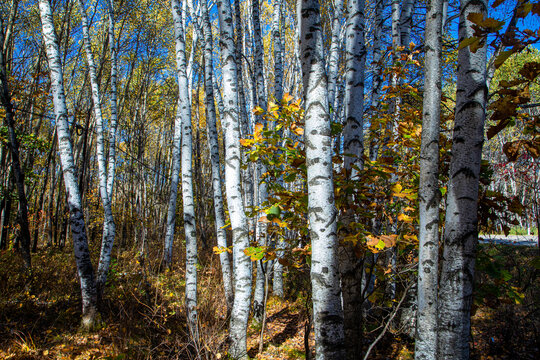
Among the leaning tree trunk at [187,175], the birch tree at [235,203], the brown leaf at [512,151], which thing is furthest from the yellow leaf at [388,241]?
the leaning tree trunk at [187,175]

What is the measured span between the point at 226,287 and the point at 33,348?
9.48 feet

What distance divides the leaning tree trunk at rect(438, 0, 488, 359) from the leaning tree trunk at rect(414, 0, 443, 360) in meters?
0.21

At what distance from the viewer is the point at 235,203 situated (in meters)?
3.46

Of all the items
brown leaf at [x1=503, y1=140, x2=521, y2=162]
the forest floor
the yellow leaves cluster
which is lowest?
the forest floor

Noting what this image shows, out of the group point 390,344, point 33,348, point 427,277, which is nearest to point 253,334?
point 390,344

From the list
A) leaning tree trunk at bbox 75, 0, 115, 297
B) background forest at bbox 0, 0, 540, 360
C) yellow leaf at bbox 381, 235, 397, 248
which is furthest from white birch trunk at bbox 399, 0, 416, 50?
leaning tree trunk at bbox 75, 0, 115, 297

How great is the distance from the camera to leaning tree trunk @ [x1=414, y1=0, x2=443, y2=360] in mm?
1902

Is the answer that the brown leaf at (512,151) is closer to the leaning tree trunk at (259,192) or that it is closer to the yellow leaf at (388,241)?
the yellow leaf at (388,241)

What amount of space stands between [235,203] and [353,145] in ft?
5.39

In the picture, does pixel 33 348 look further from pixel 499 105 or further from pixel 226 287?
pixel 499 105

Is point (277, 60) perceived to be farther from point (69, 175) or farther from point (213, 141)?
point (69, 175)

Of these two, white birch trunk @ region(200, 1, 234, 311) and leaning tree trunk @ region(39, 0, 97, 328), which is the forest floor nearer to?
white birch trunk @ region(200, 1, 234, 311)

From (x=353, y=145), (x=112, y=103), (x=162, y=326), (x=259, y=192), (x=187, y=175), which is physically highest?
(x=112, y=103)

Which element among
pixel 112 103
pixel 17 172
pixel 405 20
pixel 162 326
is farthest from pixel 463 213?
pixel 17 172
